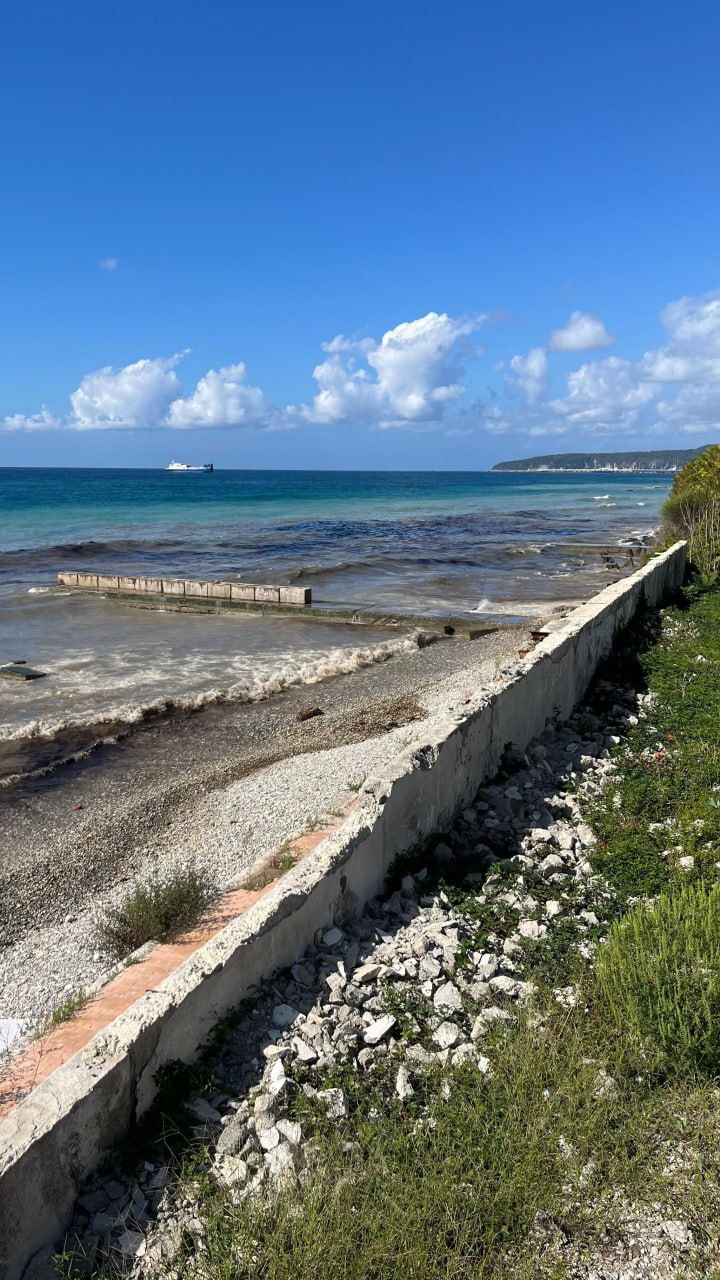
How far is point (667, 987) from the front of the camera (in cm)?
373

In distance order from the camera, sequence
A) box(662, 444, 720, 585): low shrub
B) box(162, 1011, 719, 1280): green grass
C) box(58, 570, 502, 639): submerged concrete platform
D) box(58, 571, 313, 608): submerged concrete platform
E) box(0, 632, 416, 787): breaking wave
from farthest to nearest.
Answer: box(662, 444, 720, 585): low shrub → box(58, 571, 313, 608): submerged concrete platform → box(58, 570, 502, 639): submerged concrete platform → box(0, 632, 416, 787): breaking wave → box(162, 1011, 719, 1280): green grass

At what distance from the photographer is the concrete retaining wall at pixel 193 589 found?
68.8 feet

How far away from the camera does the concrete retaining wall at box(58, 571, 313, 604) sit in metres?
21.0

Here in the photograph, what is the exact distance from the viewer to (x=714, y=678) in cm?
1027

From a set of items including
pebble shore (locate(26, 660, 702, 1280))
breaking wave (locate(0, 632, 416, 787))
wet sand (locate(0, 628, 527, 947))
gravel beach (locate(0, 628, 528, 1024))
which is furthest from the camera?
breaking wave (locate(0, 632, 416, 787))

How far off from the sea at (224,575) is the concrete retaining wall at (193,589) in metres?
0.78

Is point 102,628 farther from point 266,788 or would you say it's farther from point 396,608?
point 266,788

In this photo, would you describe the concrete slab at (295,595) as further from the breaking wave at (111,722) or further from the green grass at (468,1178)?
the green grass at (468,1178)

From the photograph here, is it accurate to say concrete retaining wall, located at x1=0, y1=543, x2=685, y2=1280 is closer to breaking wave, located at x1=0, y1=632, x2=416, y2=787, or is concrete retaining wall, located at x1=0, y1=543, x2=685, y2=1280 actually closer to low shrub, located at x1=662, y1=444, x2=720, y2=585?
breaking wave, located at x1=0, y1=632, x2=416, y2=787

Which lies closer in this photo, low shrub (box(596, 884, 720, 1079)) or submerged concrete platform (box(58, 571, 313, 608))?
low shrub (box(596, 884, 720, 1079))

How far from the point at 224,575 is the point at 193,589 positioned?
25.8ft

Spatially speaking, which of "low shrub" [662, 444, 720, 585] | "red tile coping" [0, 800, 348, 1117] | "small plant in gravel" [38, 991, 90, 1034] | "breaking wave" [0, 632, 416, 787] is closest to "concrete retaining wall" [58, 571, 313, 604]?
"breaking wave" [0, 632, 416, 787]

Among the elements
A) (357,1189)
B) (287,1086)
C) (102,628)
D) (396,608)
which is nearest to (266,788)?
(287,1086)

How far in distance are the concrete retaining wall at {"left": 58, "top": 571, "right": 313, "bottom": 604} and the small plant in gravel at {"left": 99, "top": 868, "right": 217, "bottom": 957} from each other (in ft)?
50.2
